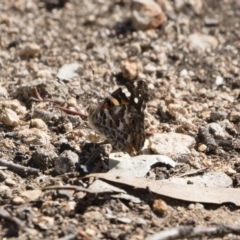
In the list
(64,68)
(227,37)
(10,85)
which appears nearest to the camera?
(10,85)

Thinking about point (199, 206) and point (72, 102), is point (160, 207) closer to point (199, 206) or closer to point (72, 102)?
point (199, 206)

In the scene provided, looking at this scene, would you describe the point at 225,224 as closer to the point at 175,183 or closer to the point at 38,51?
the point at 175,183

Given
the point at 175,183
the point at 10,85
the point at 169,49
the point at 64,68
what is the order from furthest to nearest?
the point at 169,49
the point at 64,68
the point at 10,85
the point at 175,183

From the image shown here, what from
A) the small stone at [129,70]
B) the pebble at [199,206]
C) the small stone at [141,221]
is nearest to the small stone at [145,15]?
the small stone at [129,70]

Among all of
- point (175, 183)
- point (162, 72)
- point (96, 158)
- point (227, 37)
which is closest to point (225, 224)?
point (175, 183)

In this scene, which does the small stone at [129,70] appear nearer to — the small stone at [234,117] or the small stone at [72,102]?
the small stone at [72,102]

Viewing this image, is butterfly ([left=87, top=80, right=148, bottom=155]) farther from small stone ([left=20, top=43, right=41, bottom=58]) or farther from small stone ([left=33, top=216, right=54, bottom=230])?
small stone ([left=20, top=43, right=41, bottom=58])

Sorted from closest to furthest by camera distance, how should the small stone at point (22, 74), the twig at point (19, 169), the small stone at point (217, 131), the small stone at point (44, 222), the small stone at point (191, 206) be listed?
the small stone at point (44, 222), the small stone at point (191, 206), the twig at point (19, 169), the small stone at point (217, 131), the small stone at point (22, 74)
